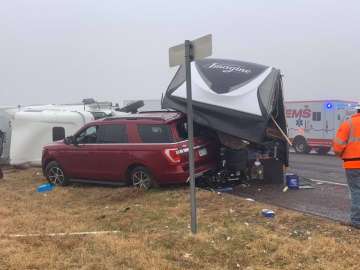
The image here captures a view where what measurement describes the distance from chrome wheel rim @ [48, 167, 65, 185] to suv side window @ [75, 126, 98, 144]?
99 cm

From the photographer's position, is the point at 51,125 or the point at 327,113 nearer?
the point at 51,125

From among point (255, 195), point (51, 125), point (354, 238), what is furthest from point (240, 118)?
point (51, 125)

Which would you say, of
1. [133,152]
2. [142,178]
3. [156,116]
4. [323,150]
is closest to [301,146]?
[323,150]

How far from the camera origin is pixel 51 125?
1598 centimetres

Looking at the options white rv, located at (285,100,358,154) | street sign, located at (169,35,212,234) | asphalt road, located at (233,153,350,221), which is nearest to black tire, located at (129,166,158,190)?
asphalt road, located at (233,153,350,221)

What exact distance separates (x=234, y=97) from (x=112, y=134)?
2.78 meters

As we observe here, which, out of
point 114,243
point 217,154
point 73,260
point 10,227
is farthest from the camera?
point 217,154

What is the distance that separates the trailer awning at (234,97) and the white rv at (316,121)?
38.3 feet

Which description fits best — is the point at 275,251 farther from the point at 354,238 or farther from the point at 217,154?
the point at 217,154

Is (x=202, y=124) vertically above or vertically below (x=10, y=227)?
above

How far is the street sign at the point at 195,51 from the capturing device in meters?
6.50

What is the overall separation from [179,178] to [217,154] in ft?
4.95

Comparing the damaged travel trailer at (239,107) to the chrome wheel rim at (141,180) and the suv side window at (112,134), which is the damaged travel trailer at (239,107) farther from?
the chrome wheel rim at (141,180)

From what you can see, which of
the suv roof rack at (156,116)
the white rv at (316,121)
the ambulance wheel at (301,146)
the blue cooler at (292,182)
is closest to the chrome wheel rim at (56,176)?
the suv roof rack at (156,116)
